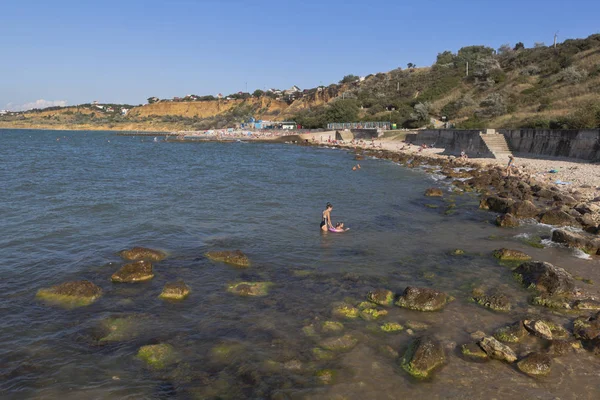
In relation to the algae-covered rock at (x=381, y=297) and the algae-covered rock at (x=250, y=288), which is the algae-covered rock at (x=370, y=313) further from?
the algae-covered rock at (x=250, y=288)

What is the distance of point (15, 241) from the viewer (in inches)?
515

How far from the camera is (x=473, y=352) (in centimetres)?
676

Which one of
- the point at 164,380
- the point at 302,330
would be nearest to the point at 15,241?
the point at 164,380

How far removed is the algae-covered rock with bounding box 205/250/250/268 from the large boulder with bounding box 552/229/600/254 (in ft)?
32.0

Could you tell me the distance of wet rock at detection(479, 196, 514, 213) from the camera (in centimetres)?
1725

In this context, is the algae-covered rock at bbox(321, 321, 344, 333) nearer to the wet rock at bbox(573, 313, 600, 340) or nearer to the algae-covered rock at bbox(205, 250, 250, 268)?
the algae-covered rock at bbox(205, 250, 250, 268)

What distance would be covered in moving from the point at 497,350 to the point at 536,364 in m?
0.57

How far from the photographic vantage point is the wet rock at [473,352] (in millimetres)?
6672

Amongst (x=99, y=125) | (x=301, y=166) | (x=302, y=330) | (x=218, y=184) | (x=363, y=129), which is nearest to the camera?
(x=302, y=330)

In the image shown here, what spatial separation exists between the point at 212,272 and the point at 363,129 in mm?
59151

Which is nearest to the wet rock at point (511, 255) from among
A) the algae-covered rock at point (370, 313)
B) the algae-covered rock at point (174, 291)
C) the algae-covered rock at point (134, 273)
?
the algae-covered rock at point (370, 313)

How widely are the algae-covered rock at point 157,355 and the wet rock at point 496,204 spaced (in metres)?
15.2

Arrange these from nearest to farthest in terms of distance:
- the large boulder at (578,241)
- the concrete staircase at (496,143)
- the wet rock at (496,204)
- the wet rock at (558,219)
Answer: the large boulder at (578,241) → the wet rock at (558,219) → the wet rock at (496,204) → the concrete staircase at (496,143)

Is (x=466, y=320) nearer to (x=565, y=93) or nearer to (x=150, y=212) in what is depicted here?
(x=150, y=212)
